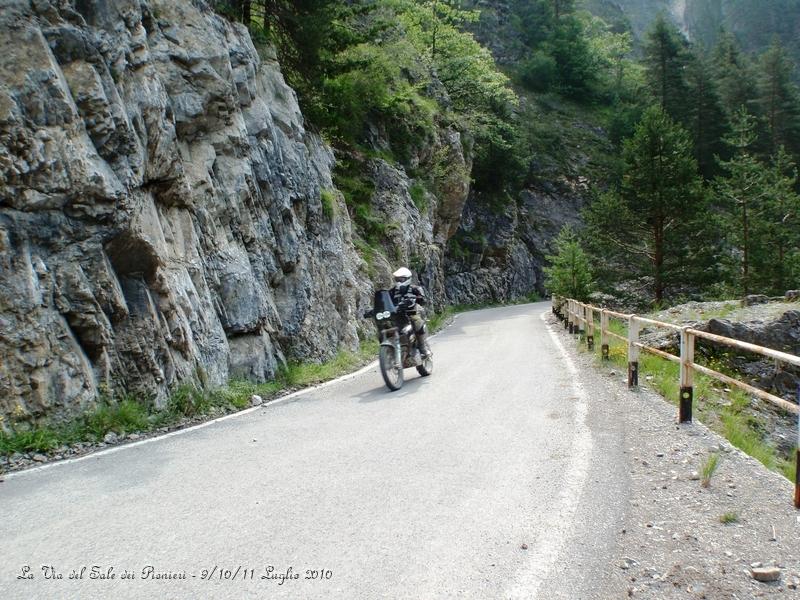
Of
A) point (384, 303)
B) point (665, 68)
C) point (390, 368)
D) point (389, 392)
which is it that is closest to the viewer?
point (389, 392)

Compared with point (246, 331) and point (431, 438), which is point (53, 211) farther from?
point (431, 438)

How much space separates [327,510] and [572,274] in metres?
23.7

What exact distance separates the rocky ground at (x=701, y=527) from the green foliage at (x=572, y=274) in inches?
Answer: 804

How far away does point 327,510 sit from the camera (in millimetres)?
4312

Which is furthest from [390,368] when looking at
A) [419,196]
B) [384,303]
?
[419,196]

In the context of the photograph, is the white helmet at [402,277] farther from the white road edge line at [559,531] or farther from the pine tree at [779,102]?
the pine tree at [779,102]

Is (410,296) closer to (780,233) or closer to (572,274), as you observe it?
(572,274)

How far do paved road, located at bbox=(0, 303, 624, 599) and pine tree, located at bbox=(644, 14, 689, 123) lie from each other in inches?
2240

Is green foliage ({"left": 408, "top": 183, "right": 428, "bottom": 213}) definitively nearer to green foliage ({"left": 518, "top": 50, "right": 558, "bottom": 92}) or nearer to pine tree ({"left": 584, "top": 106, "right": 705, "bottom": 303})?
pine tree ({"left": 584, "top": 106, "right": 705, "bottom": 303})

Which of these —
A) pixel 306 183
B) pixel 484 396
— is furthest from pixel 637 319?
pixel 306 183

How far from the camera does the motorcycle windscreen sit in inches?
402

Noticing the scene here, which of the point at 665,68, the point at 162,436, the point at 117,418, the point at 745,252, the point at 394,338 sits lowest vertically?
the point at 162,436

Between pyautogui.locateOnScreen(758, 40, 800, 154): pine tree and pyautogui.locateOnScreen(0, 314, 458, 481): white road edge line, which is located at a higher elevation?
pyautogui.locateOnScreen(758, 40, 800, 154): pine tree

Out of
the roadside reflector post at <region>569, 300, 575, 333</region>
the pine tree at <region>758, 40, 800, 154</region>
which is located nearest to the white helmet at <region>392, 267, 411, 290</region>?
the roadside reflector post at <region>569, 300, 575, 333</region>
